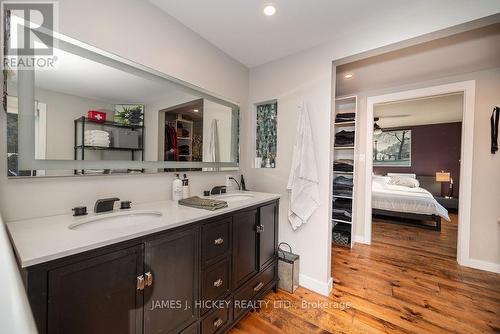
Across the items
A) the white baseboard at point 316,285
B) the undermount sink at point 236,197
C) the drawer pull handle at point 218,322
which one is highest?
the undermount sink at point 236,197

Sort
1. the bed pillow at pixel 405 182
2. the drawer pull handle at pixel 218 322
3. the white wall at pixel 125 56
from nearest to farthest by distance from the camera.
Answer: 1. the white wall at pixel 125 56
2. the drawer pull handle at pixel 218 322
3. the bed pillow at pixel 405 182

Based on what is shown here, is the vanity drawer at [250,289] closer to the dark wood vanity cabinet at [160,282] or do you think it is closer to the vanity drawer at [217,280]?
the dark wood vanity cabinet at [160,282]

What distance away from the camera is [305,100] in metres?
2.05

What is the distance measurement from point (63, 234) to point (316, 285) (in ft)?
6.69

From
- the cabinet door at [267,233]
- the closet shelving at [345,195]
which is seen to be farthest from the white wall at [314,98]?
the closet shelving at [345,195]

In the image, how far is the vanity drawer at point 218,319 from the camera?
1.27m

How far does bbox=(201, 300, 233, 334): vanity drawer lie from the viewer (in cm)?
127

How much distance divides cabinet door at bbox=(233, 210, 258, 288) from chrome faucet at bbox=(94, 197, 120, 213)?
80 centimetres

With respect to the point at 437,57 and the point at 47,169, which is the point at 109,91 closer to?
the point at 47,169

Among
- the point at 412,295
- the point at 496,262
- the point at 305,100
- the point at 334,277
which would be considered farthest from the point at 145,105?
the point at 496,262

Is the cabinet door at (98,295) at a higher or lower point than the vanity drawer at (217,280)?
higher

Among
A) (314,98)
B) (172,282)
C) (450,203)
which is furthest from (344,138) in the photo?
(450,203)

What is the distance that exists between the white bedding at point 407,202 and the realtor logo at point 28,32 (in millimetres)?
5059

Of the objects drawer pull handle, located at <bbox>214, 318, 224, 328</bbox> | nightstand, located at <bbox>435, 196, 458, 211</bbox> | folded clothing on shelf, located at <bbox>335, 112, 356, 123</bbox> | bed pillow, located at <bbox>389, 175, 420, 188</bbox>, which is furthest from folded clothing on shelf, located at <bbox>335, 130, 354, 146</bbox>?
nightstand, located at <bbox>435, 196, 458, 211</bbox>
